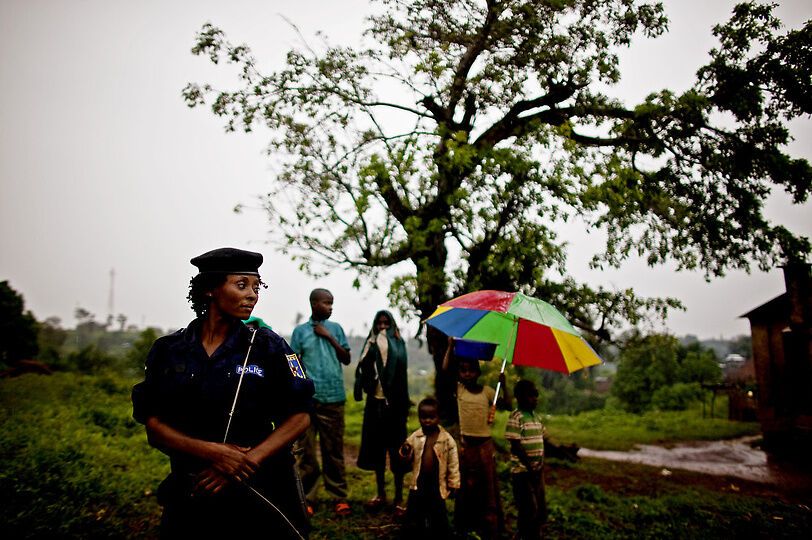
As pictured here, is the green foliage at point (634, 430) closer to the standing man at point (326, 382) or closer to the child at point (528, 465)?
the child at point (528, 465)

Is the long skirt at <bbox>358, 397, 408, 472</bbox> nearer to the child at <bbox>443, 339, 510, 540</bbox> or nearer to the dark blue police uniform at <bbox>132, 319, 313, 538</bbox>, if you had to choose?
the child at <bbox>443, 339, 510, 540</bbox>

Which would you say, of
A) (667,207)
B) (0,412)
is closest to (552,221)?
(667,207)

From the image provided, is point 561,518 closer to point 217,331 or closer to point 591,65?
point 217,331

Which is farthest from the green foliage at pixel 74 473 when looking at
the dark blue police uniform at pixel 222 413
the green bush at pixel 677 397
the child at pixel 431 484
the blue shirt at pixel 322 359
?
the green bush at pixel 677 397

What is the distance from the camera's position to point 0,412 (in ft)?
24.6

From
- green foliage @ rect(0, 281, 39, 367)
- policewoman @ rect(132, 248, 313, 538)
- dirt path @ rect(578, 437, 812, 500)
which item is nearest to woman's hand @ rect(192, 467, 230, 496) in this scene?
policewoman @ rect(132, 248, 313, 538)

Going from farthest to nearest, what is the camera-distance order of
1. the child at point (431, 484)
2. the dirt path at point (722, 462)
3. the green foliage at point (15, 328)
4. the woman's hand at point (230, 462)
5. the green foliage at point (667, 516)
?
1. the green foliage at point (15, 328)
2. the dirt path at point (722, 462)
3. the green foliage at point (667, 516)
4. the child at point (431, 484)
5. the woman's hand at point (230, 462)

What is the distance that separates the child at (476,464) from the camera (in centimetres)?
432

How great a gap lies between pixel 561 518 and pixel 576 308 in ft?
10.4

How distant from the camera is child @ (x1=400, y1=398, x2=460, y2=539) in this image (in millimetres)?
3914

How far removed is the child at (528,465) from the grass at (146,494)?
1.06 metres

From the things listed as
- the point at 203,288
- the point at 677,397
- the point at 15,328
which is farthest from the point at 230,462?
the point at 677,397

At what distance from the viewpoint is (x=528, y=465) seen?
4234 millimetres

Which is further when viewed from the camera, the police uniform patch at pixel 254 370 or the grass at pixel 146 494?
the grass at pixel 146 494
